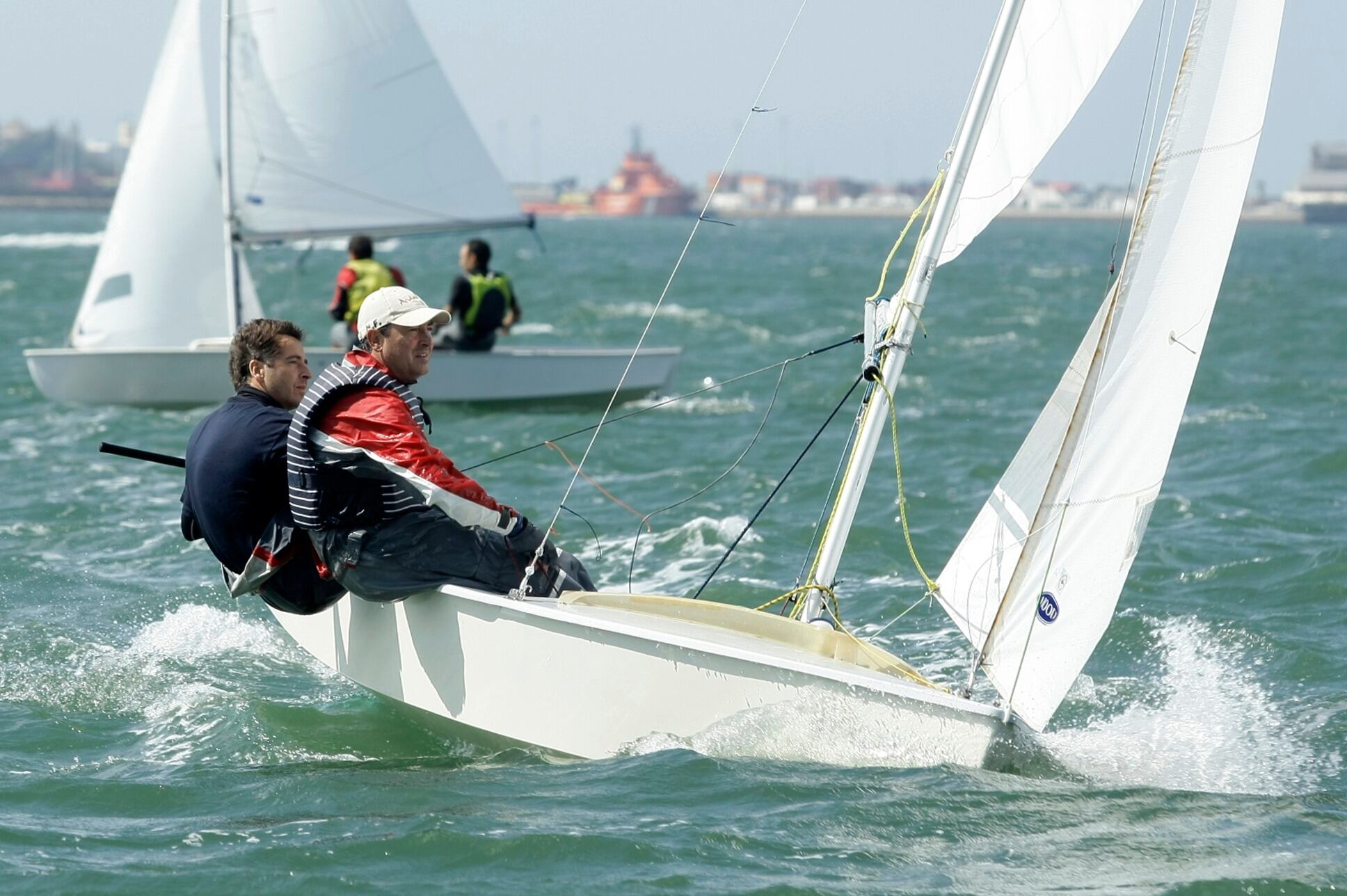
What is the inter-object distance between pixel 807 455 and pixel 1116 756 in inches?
213

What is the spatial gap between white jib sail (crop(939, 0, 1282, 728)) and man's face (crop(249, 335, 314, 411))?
6.08 ft

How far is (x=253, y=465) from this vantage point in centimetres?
393

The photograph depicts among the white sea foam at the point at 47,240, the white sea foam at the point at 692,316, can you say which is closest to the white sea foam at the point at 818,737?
the white sea foam at the point at 692,316

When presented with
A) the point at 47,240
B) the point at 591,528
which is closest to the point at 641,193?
the point at 47,240

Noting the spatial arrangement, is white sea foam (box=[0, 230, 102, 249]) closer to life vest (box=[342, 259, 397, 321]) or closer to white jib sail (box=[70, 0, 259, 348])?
white jib sail (box=[70, 0, 259, 348])

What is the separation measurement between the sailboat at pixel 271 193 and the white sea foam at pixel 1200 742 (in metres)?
6.42

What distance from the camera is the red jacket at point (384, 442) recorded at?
377cm

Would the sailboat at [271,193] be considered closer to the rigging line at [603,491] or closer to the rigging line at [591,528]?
the rigging line at [603,491]

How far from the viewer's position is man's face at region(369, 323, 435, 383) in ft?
12.7

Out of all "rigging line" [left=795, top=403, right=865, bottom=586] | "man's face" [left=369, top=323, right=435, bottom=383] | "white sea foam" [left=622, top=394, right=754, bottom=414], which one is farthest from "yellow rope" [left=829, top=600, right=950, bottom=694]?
"white sea foam" [left=622, top=394, right=754, bottom=414]

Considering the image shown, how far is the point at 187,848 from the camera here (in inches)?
132

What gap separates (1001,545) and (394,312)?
1580mm

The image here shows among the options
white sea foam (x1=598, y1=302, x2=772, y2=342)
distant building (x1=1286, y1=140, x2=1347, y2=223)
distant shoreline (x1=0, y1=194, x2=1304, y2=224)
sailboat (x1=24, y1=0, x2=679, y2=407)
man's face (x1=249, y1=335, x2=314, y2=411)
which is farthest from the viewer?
distant building (x1=1286, y1=140, x2=1347, y2=223)

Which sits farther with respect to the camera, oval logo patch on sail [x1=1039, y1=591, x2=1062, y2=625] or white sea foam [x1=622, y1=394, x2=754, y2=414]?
white sea foam [x1=622, y1=394, x2=754, y2=414]
